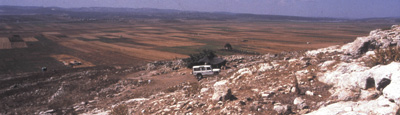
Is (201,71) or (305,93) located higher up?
(305,93)

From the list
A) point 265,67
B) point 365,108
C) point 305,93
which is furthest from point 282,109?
point 265,67

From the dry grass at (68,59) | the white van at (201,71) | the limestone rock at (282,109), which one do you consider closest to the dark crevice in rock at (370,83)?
the limestone rock at (282,109)

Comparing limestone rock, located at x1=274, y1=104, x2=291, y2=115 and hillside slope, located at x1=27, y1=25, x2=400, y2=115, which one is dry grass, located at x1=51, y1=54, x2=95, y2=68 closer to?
hillside slope, located at x1=27, y1=25, x2=400, y2=115

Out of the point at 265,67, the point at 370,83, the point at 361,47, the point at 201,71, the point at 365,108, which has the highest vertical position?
the point at 361,47

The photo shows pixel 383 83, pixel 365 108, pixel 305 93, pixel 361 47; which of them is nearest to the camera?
pixel 365 108

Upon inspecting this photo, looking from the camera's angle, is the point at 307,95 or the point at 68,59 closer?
the point at 307,95

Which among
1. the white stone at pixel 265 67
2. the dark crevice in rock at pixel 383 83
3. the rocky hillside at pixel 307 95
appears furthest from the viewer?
the white stone at pixel 265 67

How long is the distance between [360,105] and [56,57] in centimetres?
4970

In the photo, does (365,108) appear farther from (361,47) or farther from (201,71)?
(201,71)

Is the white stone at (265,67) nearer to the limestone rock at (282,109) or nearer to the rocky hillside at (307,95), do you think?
the rocky hillside at (307,95)

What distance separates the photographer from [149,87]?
17.6 m

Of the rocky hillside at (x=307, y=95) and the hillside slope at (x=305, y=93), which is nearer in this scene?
the rocky hillside at (x=307, y=95)

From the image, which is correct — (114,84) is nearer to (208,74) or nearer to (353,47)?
(208,74)

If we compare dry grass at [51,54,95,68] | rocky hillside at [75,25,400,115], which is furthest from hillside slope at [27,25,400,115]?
dry grass at [51,54,95,68]
